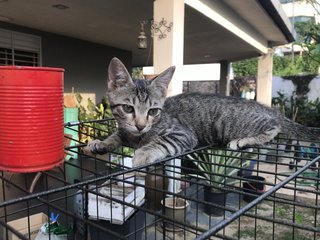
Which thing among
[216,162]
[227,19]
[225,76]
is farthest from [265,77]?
[216,162]

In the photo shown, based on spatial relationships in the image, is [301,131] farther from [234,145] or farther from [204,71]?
[204,71]

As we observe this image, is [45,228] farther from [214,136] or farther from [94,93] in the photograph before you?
[94,93]

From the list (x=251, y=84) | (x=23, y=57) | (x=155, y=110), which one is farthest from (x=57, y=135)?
(x=251, y=84)

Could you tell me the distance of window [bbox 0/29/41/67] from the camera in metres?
4.68

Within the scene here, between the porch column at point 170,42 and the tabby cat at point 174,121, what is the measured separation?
3.23 ft

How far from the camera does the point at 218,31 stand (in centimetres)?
554

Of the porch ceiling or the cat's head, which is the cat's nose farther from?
the porch ceiling

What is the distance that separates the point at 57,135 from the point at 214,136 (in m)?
1.12

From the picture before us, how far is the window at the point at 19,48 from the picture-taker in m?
4.68

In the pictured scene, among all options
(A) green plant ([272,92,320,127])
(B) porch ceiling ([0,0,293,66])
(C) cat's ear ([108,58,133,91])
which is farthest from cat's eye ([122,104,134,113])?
(A) green plant ([272,92,320,127])

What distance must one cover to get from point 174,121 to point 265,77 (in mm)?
6305

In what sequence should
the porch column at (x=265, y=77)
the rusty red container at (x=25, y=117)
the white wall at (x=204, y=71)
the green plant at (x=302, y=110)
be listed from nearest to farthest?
1. the rusty red container at (x=25, y=117)
2. the porch column at (x=265, y=77)
3. the green plant at (x=302, y=110)
4. the white wall at (x=204, y=71)

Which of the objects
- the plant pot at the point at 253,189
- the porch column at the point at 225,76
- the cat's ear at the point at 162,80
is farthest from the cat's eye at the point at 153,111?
the porch column at the point at 225,76

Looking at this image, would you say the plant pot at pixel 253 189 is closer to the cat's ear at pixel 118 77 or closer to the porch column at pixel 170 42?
the cat's ear at pixel 118 77
